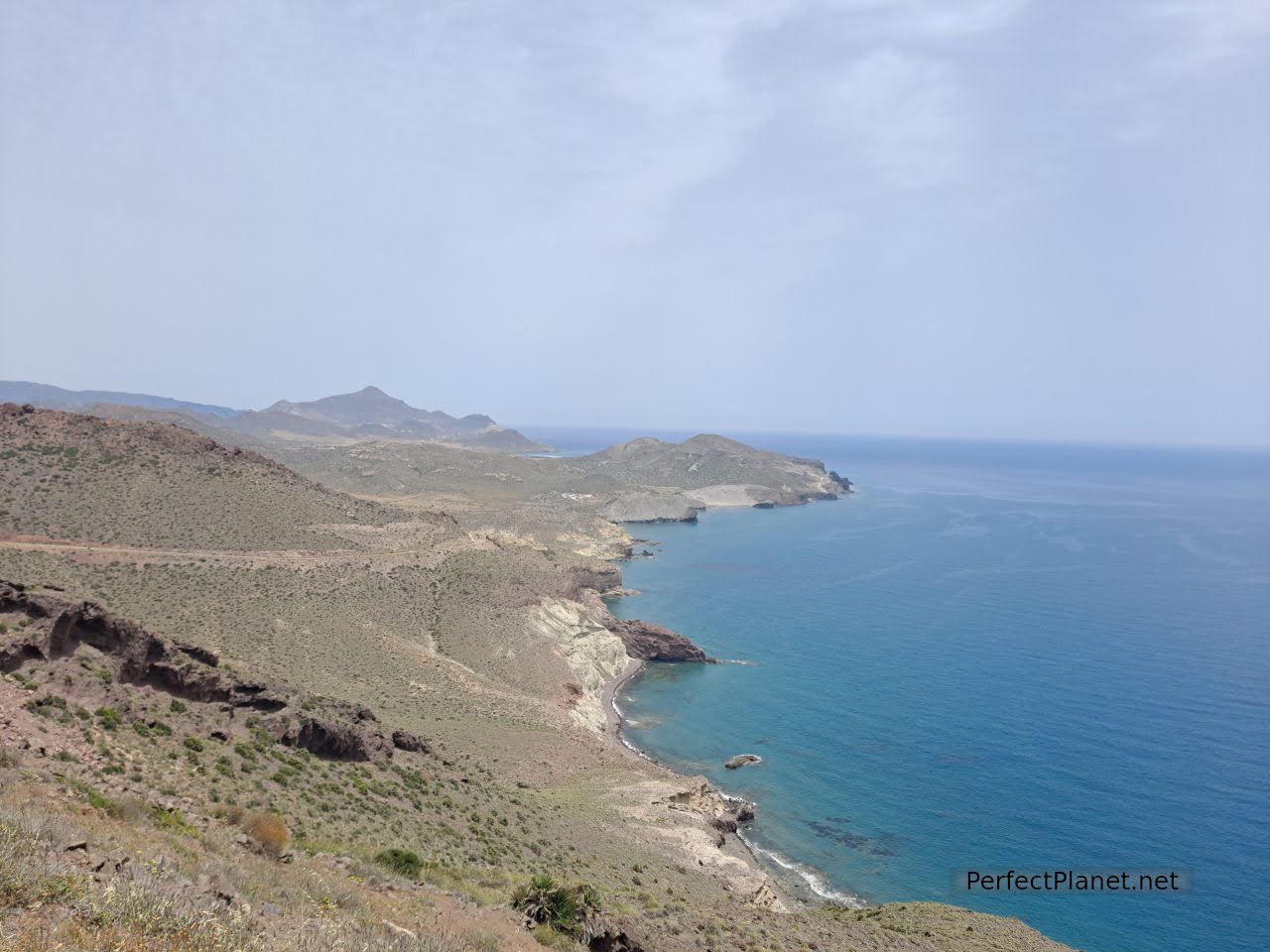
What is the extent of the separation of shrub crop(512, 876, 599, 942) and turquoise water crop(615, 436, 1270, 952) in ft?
77.4

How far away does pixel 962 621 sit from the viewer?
273 feet

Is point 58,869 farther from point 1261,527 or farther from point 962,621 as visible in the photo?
point 1261,527

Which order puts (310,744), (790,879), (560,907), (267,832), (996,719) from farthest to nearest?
(996,719) < (790,879) < (310,744) < (560,907) < (267,832)

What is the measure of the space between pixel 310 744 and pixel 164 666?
5.85m

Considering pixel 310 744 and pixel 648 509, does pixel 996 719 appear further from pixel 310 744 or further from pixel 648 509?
pixel 648 509

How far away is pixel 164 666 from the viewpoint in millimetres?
25250

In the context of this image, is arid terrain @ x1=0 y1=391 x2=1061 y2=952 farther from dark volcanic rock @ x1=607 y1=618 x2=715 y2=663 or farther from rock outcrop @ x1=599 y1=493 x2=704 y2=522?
rock outcrop @ x1=599 y1=493 x2=704 y2=522

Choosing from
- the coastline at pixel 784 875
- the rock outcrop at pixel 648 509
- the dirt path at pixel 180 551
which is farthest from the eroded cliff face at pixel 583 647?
the rock outcrop at pixel 648 509

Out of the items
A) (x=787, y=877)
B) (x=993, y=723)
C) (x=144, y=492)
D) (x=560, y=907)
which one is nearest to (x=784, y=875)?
(x=787, y=877)

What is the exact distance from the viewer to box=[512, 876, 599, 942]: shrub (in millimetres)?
16547

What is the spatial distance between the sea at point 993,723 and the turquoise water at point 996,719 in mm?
185

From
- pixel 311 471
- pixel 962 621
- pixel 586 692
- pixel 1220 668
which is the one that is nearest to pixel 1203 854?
pixel 1220 668

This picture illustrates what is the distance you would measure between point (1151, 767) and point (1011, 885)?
18.8 m

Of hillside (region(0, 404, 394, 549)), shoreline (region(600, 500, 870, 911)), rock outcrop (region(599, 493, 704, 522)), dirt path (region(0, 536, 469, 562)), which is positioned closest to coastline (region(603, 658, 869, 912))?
shoreline (region(600, 500, 870, 911))
